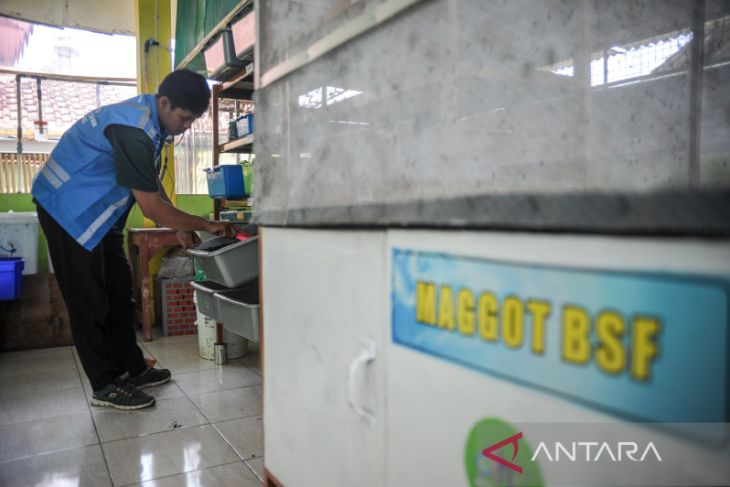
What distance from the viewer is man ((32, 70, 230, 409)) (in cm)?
207

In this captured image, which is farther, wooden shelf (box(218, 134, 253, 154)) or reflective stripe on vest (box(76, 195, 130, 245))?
wooden shelf (box(218, 134, 253, 154))

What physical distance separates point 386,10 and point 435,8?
0.11 meters

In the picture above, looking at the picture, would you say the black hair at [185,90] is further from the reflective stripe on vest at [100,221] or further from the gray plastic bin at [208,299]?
the gray plastic bin at [208,299]

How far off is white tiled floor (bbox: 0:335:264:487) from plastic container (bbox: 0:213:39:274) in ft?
3.30

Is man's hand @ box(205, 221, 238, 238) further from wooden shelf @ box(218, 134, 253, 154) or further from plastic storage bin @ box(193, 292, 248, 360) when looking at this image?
plastic storage bin @ box(193, 292, 248, 360)

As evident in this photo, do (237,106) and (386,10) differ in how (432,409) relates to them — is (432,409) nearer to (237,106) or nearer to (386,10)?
(386,10)

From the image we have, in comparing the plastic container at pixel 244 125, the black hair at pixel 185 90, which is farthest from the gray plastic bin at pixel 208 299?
the plastic container at pixel 244 125

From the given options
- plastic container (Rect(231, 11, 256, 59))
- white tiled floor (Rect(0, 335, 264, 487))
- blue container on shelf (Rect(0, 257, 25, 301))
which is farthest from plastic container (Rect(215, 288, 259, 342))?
blue container on shelf (Rect(0, 257, 25, 301))

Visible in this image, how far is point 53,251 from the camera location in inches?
84.5

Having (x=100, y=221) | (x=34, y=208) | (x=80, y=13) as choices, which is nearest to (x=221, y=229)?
(x=100, y=221)

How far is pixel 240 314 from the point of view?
66.9 inches

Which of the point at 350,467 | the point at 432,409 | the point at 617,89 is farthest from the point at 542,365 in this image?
the point at 617,89

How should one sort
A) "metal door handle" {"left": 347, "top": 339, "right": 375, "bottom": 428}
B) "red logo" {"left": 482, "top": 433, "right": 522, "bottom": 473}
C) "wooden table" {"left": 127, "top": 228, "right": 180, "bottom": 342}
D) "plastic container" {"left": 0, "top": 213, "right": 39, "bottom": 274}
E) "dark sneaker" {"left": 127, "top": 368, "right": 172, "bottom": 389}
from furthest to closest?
"plastic container" {"left": 0, "top": 213, "right": 39, "bottom": 274} < "wooden table" {"left": 127, "top": 228, "right": 180, "bottom": 342} < "dark sneaker" {"left": 127, "top": 368, "right": 172, "bottom": 389} < "metal door handle" {"left": 347, "top": 339, "right": 375, "bottom": 428} < "red logo" {"left": 482, "top": 433, "right": 522, "bottom": 473}

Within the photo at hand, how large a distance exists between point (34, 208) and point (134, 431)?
3037 millimetres
